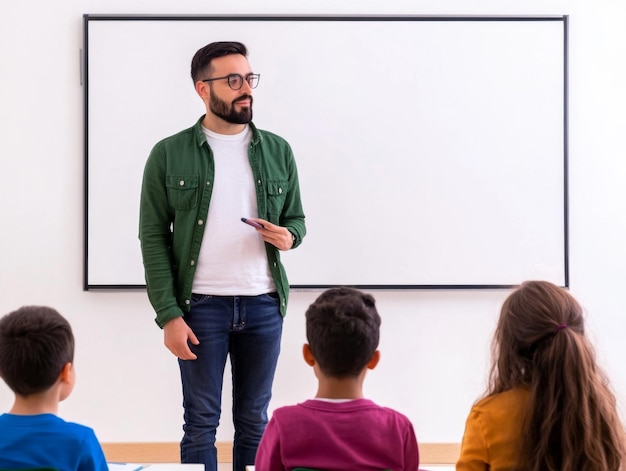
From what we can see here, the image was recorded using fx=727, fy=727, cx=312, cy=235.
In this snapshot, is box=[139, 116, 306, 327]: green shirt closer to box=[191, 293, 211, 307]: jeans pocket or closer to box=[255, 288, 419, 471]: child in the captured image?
box=[191, 293, 211, 307]: jeans pocket

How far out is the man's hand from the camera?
7.75 ft

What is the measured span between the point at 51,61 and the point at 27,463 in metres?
2.45

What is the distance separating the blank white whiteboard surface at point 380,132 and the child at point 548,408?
1835 mm

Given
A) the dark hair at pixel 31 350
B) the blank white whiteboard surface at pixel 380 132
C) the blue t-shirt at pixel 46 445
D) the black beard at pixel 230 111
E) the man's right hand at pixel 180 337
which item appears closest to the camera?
the blue t-shirt at pixel 46 445

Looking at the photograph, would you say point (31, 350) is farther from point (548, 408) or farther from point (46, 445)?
point (548, 408)

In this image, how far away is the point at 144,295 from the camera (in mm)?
3449

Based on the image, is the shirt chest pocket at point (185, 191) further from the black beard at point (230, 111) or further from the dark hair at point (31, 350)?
the dark hair at point (31, 350)

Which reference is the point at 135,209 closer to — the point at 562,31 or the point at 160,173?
the point at 160,173

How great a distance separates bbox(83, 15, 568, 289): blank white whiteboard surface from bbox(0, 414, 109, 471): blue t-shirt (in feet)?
6.52

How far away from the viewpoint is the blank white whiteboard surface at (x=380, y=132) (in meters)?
3.40

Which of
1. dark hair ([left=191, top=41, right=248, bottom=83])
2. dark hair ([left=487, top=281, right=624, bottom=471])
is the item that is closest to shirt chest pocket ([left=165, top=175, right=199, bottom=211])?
dark hair ([left=191, top=41, right=248, bottom=83])

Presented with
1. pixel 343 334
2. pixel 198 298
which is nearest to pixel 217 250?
pixel 198 298

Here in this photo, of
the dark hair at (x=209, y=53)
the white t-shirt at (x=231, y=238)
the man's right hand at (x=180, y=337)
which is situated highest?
the dark hair at (x=209, y=53)

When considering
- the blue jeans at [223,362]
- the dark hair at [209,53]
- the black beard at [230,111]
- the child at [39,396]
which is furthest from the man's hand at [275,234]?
the child at [39,396]
